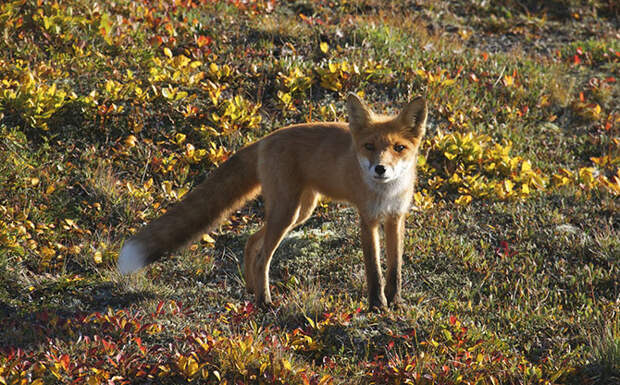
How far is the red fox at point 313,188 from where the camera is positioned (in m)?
5.14

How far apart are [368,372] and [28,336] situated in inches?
98.2

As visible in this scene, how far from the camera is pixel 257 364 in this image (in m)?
4.41

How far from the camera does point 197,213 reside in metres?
5.55

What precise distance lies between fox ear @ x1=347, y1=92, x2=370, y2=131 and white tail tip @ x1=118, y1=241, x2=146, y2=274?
199 centimetres

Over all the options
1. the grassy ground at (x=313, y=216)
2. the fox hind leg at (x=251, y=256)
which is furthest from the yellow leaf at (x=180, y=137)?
the fox hind leg at (x=251, y=256)

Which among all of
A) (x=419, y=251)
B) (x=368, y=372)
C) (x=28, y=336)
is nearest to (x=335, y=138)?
(x=419, y=251)

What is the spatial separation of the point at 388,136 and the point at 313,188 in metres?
0.96

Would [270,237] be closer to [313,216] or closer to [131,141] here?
[313,216]

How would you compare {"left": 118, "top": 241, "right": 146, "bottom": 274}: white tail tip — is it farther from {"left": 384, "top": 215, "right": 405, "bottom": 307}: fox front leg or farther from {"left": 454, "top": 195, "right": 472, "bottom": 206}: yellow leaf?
{"left": 454, "top": 195, "right": 472, "bottom": 206}: yellow leaf

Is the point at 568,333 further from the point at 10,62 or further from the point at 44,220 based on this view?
the point at 10,62

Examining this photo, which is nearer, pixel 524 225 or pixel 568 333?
pixel 568 333

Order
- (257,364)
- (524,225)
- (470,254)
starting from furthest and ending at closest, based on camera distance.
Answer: (524,225) → (470,254) → (257,364)

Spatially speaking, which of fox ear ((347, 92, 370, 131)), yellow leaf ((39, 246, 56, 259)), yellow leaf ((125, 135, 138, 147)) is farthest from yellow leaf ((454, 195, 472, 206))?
yellow leaf ((39, 246, 56, 259))

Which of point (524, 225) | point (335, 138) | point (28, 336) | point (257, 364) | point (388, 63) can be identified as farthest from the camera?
point (388, 63)
